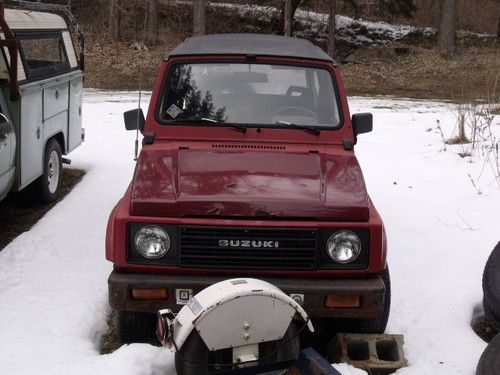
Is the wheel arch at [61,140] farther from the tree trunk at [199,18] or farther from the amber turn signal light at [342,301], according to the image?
the tree trunk at [199,18]

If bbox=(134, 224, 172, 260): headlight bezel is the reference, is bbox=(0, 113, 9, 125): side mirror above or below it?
above

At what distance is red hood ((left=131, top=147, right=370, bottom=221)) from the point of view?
4.03 m

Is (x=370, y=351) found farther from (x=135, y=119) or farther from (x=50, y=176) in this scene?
(x=50, y=176)

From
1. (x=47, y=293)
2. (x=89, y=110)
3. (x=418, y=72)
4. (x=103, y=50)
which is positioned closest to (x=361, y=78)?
(x=418, y=72)

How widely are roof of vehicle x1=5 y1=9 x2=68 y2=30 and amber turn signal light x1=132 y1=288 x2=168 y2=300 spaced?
403 cm

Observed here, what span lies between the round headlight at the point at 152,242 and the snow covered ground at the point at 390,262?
0.61m

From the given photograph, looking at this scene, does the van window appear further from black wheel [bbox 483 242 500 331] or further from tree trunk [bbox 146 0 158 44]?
tree trunk [bbox 146 0 158 44]

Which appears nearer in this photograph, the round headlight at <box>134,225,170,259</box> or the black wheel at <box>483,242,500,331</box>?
the round headlight at <box>134,225,170,259</box>

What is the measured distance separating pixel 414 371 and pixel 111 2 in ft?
85.4

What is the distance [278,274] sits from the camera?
4.11 meters

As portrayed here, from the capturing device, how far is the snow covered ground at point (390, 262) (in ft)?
14.0

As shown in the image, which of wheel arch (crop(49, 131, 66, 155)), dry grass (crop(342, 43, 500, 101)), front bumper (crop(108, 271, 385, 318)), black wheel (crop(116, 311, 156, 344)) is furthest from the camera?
dry grass (crop(342, 43, 500, 101))

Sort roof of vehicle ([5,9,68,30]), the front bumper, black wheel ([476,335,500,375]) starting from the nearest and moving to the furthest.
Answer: black wheel ([476,335,500,375])
the front bumper
roof of vehicle ([5,9,68,30])

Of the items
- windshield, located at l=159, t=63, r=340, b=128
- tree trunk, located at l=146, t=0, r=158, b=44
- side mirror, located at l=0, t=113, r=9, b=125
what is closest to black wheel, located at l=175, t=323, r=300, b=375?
windshield, located at l=159, t=63, r=340, b=128
